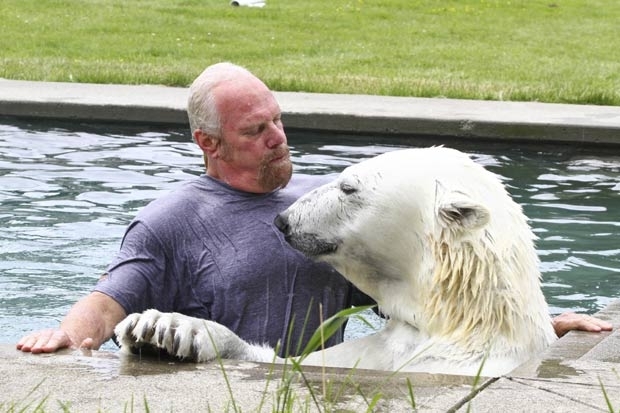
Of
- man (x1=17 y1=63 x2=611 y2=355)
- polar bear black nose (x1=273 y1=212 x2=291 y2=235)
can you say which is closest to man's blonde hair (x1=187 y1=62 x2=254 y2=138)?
man (x1=17 y1=63 x2=611 y2=355)

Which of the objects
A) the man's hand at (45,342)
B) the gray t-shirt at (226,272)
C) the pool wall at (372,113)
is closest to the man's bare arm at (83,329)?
the man's hand at (45,342)

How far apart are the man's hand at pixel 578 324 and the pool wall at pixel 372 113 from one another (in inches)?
219

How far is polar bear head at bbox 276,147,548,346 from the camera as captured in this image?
137 inches

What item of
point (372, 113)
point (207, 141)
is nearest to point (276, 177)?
point (207, 141)

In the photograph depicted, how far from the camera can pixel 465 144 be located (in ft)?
31.7

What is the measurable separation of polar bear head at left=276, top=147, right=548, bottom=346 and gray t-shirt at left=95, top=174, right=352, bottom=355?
281mm

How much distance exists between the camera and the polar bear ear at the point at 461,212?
341cm

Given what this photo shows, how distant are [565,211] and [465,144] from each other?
1870 mm

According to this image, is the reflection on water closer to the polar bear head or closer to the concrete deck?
the polar bear head

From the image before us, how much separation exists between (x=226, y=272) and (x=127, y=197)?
4216 mm

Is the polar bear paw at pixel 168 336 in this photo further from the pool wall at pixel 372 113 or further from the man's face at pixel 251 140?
the pool wall at pixel 372 113

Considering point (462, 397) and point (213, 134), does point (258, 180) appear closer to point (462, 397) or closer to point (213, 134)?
point (213, 134)

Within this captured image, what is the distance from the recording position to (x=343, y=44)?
15.7 metres

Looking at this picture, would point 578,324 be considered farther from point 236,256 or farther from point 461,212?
point 236,256
